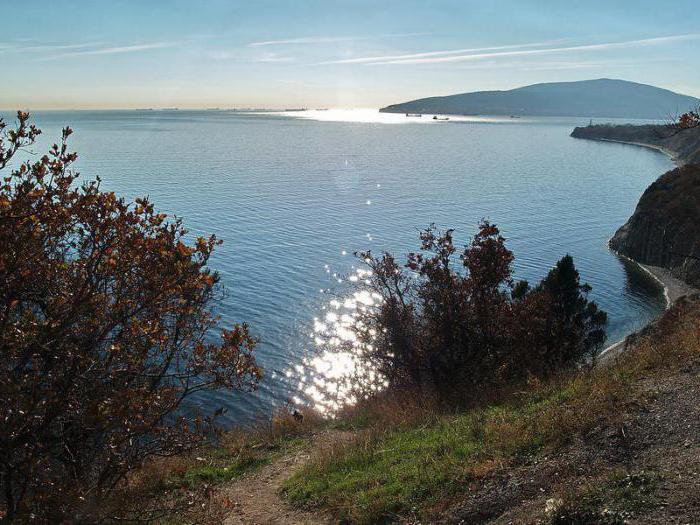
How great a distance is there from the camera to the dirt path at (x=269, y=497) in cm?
Answer: 1164

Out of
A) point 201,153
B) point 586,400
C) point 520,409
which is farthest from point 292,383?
point 201,153

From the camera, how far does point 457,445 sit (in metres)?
12.0

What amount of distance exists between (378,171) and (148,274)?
115 metres

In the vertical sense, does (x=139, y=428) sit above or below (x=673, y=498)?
above

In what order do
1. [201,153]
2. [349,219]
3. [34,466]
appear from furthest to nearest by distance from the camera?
[201,153], [349,219], [34,466]

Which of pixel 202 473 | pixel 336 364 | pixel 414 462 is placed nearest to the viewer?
pixel 414 462

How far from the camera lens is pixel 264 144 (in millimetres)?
187250

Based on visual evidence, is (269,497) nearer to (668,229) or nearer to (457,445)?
(457,445)

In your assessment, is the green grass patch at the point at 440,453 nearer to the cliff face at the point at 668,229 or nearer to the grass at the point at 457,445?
the grass at the point at 457,445

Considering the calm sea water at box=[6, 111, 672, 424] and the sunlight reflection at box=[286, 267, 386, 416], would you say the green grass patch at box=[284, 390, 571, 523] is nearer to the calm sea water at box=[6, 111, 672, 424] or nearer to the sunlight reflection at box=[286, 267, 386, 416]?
the sunlight reflection at box=[286, 267, 386, 416]

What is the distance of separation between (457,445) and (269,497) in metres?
4.46

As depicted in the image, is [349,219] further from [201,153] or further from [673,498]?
[201,153]

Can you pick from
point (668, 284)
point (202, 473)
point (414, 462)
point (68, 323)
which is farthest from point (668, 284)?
point (68, 323)

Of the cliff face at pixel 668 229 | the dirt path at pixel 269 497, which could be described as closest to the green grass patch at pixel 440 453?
the dirt path at pixel 269 497
